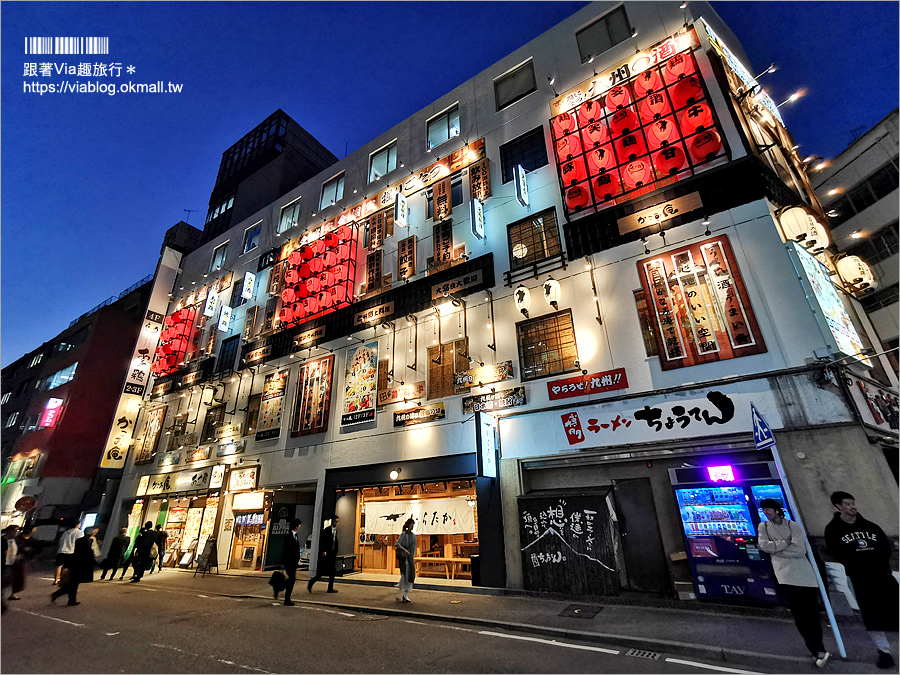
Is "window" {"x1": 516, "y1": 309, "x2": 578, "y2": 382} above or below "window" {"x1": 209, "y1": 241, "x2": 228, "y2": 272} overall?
below

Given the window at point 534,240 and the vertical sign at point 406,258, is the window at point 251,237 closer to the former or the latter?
the vertical sign at point 406,258

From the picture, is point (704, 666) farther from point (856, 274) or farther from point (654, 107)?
point (654, 107)

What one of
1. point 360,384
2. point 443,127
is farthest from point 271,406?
point 443,127

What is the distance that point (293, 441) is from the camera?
18656 mm

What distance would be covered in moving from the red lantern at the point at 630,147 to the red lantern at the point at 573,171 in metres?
1.23

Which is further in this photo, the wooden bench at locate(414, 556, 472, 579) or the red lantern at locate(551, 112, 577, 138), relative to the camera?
the red lantern at locate(551, 112, 577, 138)

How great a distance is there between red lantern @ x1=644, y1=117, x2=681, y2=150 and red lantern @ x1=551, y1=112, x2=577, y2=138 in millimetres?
2793

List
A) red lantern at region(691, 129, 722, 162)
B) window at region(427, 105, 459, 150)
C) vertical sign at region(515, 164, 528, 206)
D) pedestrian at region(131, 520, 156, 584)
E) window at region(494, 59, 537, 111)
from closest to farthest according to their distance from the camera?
red lantern at region(691, 129, 722, 162)
vertical sign at region(515, 164, 528, 206)
pedestrian at region(131, 520, 156, 584)
window at region(494, 59, 537, 111)
window at region(427, 105, 459, 150)

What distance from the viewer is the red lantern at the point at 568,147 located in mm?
14834

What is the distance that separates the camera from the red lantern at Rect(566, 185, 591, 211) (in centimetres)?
1394

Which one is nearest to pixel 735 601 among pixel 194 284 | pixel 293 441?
pixel 293 441

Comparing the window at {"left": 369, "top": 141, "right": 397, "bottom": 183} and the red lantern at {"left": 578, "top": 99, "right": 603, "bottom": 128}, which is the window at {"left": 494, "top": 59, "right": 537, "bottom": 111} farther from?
the window at {"left": 369, "top": 141, "right": 397, "bottom": 183}

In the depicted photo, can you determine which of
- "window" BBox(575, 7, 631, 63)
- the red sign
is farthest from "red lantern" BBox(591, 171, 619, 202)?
"window" BBox(575, 7, 631, 63)

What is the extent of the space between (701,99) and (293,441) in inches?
806
